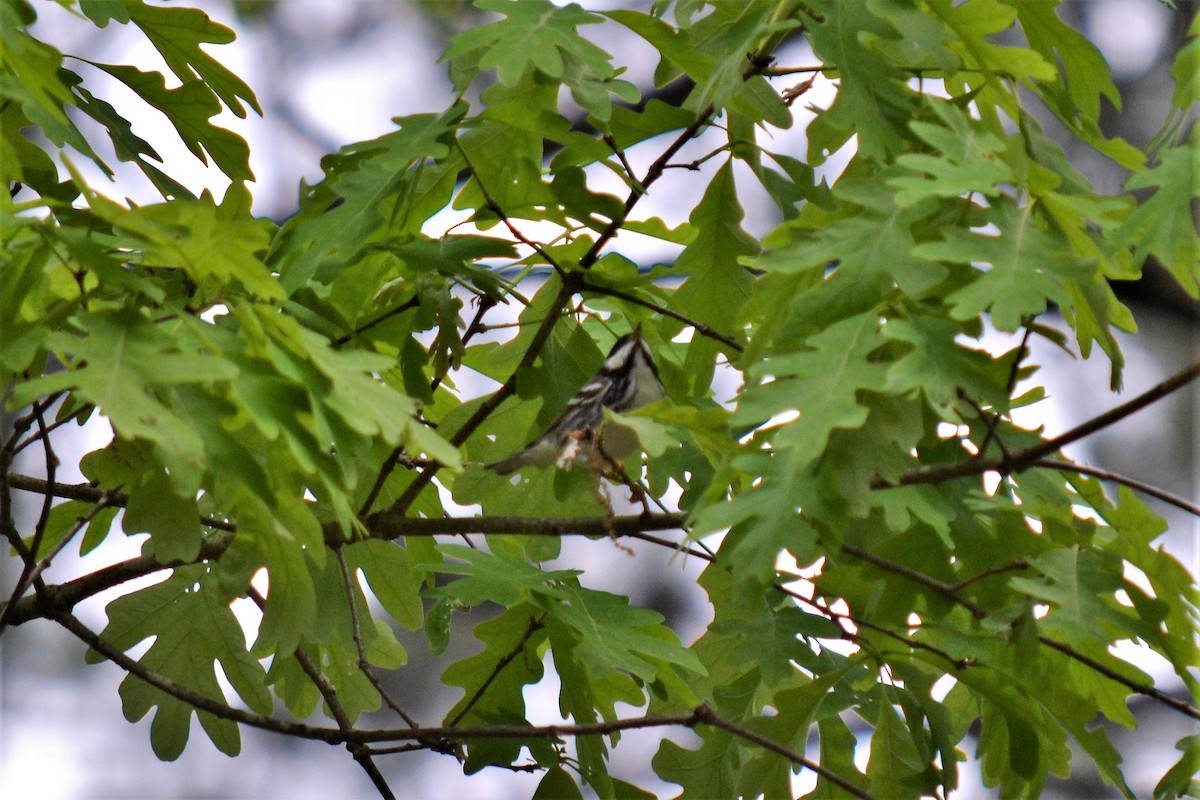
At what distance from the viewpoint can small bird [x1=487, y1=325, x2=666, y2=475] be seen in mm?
1798

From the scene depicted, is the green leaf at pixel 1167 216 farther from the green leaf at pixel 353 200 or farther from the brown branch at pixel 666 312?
the green leaf at pixel 353 200

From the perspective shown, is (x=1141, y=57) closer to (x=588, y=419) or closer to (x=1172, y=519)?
(x=1172, y=519)

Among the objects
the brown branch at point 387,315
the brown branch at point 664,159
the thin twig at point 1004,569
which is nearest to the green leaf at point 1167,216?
the thin twig at point 1004,569

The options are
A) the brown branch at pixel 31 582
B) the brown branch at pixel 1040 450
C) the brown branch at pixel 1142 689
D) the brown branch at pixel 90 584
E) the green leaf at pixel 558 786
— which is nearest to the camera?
the brown branch at pixel 1040 450

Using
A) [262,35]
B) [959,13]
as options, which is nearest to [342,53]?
[262,35]

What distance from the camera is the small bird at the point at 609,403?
1.80 metres

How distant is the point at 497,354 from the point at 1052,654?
993 millimetres

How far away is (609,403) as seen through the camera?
1.96 m

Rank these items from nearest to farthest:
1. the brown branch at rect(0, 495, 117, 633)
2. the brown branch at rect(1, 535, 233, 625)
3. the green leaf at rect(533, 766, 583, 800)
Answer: the brown branch at rect(0, 495, 117, 633)
the brown branch at rect(1, 535, 233, 625)
the green leaf at rect(533, 766, 583, 800)

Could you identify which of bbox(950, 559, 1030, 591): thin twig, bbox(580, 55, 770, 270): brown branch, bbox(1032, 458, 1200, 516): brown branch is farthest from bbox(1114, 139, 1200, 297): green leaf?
bbox(580, 55, 770, 270): brown branch

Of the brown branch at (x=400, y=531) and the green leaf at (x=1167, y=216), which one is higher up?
the green leaf at (x=1167, y=216)

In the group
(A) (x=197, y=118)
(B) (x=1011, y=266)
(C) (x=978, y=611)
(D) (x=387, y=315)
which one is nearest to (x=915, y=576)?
(C) (x=978, y=611)

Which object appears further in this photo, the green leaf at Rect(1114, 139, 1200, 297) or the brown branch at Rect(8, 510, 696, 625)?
the brown branch at Rect(8, 510, 696, 625)

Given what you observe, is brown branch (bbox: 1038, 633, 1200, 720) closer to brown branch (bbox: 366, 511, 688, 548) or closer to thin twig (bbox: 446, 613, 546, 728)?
brown branch (bbox: 366, 511, 688, 548)
